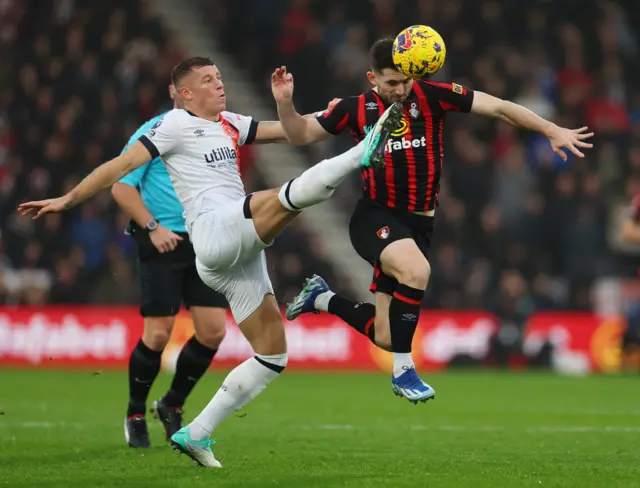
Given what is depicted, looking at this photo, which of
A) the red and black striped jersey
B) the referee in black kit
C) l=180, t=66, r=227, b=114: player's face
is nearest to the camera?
l=180, t=66, r=227, b=114: player's face

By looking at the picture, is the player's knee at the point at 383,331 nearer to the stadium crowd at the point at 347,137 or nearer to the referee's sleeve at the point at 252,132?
the referee's sleeve at the point at 252,132

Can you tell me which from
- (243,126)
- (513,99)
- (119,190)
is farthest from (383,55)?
(513,99)

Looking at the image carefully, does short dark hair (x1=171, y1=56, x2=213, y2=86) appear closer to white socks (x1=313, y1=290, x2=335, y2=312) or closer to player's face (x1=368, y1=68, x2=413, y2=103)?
player's face (x1=368, y1=68, x2=413, y2=103)

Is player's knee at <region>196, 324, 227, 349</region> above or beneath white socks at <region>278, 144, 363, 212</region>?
beneath

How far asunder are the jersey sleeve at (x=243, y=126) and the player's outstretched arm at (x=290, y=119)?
0.20 m

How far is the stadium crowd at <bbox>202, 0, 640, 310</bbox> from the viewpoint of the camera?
1847 cm

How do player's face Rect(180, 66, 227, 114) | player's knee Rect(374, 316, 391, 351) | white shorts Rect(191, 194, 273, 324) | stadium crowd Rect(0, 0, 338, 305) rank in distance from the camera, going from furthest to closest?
stadium crowd Rect(0, 0, 338, 305) → player's knee Rect(374, 316, 391, 351) → player's face Rect(180, 66, 227, 114) → white shorts Rect(191, 194, 273, 324)

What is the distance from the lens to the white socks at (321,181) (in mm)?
6898

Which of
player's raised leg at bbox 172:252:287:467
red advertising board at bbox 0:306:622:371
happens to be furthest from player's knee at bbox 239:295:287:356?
red advertising board at bbox 0:306:622:371

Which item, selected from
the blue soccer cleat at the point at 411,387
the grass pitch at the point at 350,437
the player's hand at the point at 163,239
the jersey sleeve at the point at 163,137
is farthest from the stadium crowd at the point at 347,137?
the jersey sleeve at the point at 163,137

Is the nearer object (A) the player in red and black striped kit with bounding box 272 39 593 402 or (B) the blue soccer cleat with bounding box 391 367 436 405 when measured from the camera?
(B) the blue soccer cleat with bounding box 391 367 436 405

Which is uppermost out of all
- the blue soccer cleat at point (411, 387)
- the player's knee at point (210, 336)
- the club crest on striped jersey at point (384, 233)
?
the club crest on striped jersey at point (384, 233)

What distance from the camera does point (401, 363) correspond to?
7844 millimetres

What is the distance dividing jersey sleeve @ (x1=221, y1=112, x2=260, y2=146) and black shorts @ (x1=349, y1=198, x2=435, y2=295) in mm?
928
